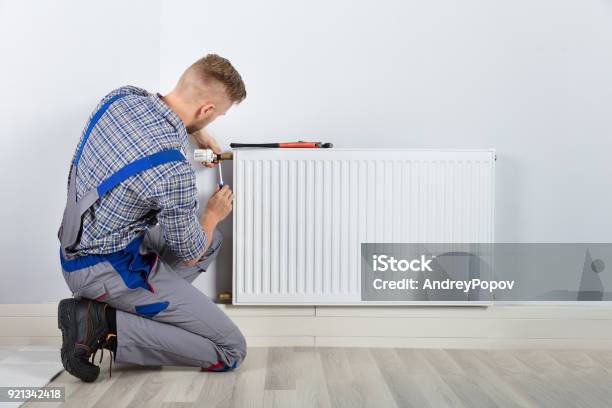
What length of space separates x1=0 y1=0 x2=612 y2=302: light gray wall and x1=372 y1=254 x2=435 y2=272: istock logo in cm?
34

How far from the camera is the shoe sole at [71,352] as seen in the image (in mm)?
1938

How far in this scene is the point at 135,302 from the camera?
203cm

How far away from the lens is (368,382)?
1971mm

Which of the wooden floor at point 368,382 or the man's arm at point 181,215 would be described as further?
the man's arm at point 181,215

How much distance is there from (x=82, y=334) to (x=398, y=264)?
1.08 metres

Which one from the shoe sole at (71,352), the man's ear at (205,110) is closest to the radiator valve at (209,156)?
the man's ear at (205,110)

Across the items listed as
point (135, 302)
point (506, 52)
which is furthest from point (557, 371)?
point (135, 302)

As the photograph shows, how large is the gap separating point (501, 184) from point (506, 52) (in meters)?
0.49

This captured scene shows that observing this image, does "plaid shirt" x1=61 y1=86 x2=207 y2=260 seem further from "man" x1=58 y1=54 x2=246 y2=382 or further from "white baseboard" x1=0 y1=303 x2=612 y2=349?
"white baseboard" x1=0 y1=303 x2=612 y2=349

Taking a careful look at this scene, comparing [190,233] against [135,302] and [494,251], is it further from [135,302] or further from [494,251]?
[494,251]

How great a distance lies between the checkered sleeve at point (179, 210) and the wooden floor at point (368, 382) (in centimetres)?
40

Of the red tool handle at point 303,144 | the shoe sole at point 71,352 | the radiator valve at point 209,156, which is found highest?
the red tool handle at point 303,144

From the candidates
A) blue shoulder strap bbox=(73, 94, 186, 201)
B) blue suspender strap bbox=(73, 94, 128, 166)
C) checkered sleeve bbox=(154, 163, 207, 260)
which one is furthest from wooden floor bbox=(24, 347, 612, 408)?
blue suspender strap bbox=(73, 94, 128, 166)

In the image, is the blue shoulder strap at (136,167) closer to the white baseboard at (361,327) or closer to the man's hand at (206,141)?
the man's hand at (206,141)
